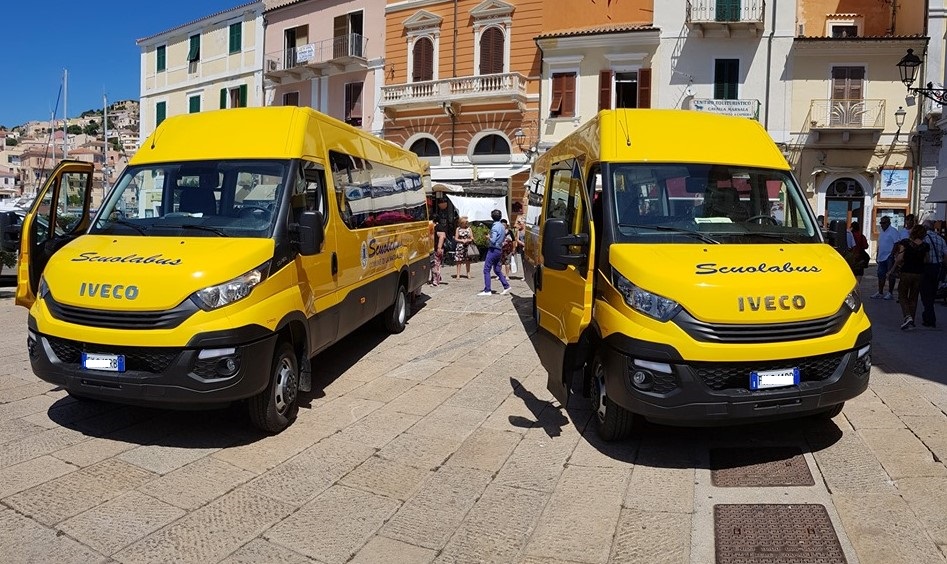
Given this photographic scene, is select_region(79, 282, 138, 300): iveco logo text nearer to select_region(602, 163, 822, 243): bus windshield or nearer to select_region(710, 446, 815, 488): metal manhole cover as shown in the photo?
select_region(602, 163, 822, 243): bus windshield

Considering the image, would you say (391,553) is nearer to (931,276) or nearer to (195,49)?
(931,276)

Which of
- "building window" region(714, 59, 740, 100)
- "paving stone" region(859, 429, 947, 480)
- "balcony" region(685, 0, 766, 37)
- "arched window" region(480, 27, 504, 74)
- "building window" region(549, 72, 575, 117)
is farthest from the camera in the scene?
"arched window" region(480, 27, 504, 74)

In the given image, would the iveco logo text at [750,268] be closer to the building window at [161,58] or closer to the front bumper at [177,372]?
the front bumper at [177,372]

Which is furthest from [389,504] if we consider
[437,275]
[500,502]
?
[437,275]

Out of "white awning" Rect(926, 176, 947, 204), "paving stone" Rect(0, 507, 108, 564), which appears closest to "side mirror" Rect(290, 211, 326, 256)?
"paving stone" Rect(0, 507, 108, 564)

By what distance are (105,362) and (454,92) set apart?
23633 mm

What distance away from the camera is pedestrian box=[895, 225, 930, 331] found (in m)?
10.0

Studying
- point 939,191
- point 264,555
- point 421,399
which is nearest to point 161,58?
point 939,191

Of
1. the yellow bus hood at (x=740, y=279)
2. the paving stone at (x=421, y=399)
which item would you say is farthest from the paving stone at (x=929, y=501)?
the paving stone at (x=421, y=399)

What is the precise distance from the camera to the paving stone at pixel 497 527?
12.2ft

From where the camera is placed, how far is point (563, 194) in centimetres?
792

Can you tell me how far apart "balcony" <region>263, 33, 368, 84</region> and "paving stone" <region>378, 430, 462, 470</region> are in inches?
1052

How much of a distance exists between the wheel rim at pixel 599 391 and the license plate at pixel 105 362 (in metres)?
3.40

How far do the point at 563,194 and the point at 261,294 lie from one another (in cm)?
392
